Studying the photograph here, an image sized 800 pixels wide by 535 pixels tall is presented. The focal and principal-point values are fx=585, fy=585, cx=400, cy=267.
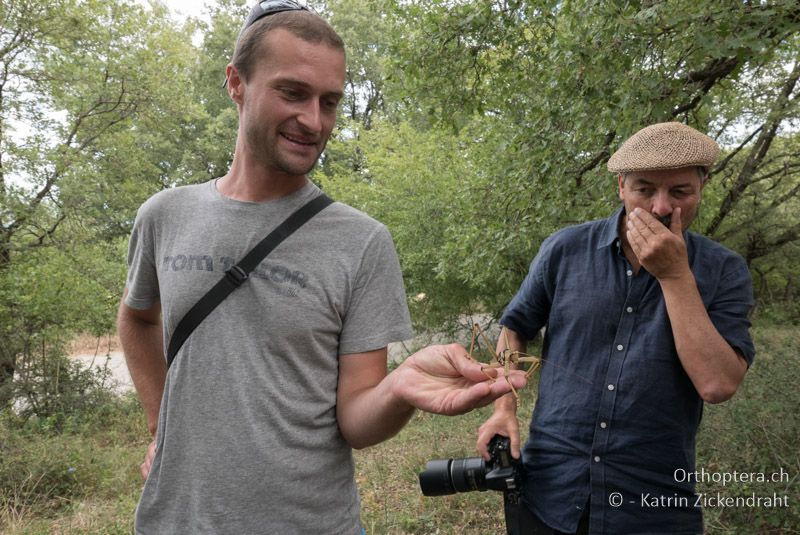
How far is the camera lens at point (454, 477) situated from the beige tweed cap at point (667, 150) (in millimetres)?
1247

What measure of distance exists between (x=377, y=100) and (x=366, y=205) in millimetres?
19511

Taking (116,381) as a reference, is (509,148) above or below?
above

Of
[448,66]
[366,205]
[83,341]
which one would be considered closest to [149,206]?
[448,66]

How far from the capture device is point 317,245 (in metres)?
1.65

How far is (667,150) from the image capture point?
2.09m

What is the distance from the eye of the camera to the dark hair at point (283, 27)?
65.0 inches

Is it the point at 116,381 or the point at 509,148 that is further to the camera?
the point at 116,381

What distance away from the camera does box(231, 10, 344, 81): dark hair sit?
5.41 ft

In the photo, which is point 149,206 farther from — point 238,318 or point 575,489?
point 575,489

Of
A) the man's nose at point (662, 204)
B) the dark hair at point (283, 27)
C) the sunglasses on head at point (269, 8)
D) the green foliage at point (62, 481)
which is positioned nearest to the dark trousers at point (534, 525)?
the man's nose at point (662, 204)

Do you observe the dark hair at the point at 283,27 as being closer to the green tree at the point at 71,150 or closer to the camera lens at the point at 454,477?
the camera lens at the point at 454,477

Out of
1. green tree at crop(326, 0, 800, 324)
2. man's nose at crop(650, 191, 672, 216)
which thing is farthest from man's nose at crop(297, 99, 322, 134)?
green tree at crop(326, 0, 800, 324)

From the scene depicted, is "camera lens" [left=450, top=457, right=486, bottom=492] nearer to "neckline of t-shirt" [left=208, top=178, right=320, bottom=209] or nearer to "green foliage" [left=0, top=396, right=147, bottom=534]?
"neckline of t-shirt" [left=208, top=178, right=320, bottom=209]

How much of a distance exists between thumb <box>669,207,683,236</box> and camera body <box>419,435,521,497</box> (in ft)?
3.18
